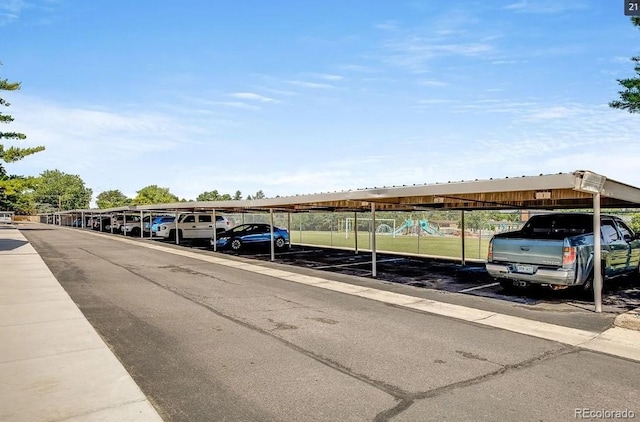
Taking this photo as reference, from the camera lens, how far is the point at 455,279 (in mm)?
12617

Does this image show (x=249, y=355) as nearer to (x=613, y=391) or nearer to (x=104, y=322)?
(x=104, y=322)

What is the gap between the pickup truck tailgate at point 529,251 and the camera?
843 centimetres

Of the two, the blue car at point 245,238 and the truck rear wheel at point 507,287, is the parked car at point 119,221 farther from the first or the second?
the truck rear wheel at point 507,287

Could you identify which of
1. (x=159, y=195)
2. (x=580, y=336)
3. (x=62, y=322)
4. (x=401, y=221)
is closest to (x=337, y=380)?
(x=580, y=336)

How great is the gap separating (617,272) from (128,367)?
34.2 ft

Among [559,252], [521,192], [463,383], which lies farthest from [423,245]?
[463,383]

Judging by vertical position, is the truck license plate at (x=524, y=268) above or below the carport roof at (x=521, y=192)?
below

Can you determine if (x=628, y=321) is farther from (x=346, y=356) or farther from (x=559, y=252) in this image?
(x=346, y=356)

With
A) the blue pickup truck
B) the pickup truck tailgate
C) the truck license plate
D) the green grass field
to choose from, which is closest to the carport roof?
the blue pickup truck

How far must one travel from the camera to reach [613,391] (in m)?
4.33

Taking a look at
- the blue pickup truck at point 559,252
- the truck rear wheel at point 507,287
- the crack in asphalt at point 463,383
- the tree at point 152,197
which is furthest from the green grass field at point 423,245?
the tree at point 152,197

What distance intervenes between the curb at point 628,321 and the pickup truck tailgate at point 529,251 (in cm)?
140

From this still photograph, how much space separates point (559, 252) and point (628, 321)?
1.72m

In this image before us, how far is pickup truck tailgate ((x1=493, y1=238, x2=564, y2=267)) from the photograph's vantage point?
8.43m
